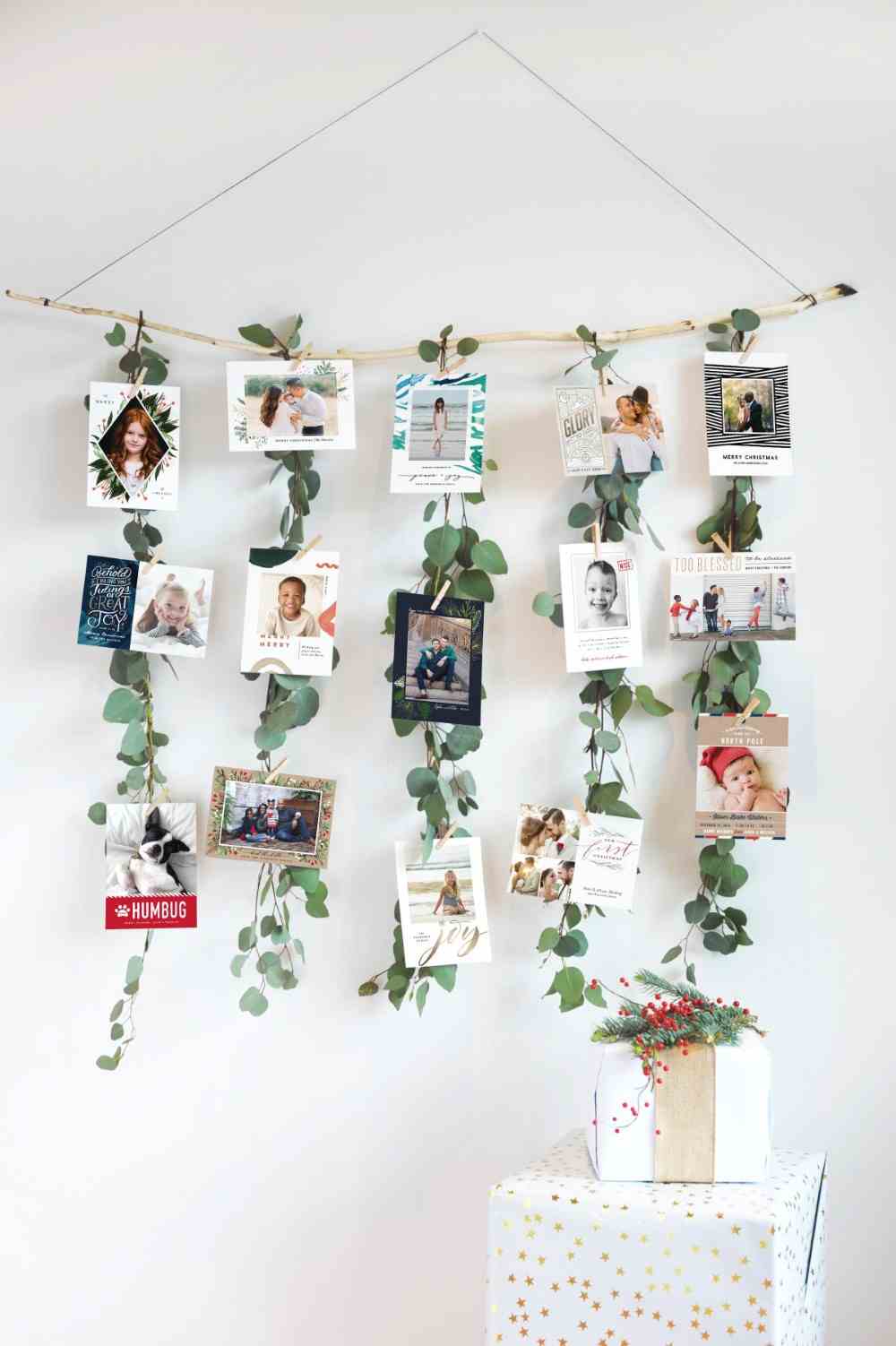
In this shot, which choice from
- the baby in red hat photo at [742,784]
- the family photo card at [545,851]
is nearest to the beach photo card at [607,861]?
the family photo card at [545,851]

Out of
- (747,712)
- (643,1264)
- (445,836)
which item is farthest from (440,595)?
(643,1264)

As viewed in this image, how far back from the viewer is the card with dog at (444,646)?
158 cm

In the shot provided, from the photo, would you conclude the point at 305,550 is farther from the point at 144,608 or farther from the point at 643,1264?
the point at 643,1264

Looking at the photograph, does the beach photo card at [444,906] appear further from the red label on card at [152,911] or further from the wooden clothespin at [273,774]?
the red label on card at [152,911]

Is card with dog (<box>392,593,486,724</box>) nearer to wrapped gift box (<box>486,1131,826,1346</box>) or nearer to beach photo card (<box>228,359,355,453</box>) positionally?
beach photo card (<box>228,359,355,453</box>)

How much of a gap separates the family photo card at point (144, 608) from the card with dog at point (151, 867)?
230 millimetres

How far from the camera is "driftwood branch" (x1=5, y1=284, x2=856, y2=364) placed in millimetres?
1558

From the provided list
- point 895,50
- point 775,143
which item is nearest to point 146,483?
point 775,143

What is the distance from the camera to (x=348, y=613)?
1.67 meters

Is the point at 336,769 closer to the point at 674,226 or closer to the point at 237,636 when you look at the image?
the point at 237,636

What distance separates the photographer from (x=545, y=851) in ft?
5.14

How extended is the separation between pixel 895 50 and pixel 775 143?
0.62ft

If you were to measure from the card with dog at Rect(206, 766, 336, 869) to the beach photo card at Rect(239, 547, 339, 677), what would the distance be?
15 cm

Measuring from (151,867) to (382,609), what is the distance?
0.48 meters
